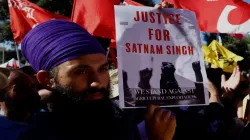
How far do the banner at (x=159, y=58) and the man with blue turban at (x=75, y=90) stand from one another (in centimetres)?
13

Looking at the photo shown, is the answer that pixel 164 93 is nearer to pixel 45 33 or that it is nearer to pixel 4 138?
pixel 45 33

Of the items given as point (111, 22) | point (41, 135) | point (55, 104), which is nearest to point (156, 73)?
point (55, 104)

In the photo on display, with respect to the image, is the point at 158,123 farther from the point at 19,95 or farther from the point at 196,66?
the point at 19,95

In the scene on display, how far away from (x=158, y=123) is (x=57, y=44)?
527 millimetres

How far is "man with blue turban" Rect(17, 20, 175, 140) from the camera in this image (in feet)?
4.96

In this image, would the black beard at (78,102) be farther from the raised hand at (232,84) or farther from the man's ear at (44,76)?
the raised hand at (232,84)

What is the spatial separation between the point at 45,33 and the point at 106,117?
1.41ft

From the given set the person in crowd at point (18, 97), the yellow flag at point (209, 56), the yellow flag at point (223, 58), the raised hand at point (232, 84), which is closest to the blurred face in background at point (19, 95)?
the person in crowd at point (18, 97)

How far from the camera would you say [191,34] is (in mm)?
1931

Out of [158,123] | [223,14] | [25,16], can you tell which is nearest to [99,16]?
[223,14]

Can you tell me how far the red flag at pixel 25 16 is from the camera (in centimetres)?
518

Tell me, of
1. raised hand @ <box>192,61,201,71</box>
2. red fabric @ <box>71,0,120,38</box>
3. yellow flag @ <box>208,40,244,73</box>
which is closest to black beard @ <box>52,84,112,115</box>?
raised hand @ <box>192,61,201,71</box>

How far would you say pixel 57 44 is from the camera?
1.60 m

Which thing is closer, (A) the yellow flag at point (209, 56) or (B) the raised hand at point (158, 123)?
(B) the raised hand at point (158, 123)
